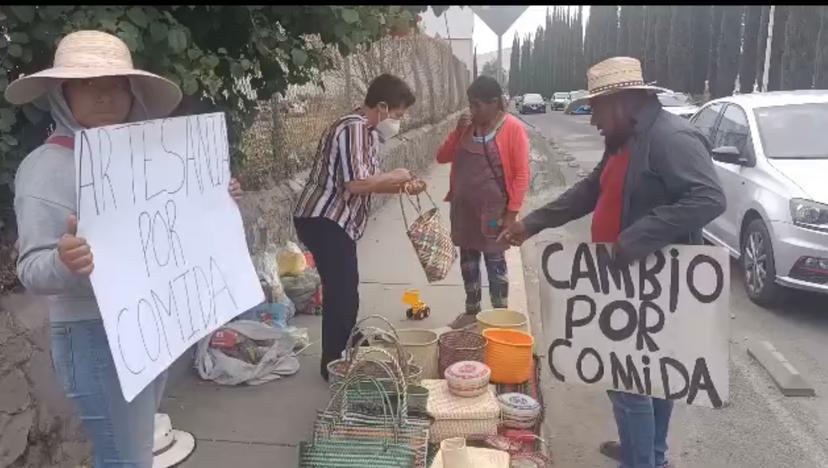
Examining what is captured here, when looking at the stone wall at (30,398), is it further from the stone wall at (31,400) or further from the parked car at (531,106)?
the parked car at (531,106)

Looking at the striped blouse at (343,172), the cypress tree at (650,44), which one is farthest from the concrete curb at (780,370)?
the cypress tree at (650,44)

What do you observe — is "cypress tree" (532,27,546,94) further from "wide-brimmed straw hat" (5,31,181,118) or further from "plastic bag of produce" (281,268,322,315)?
"wide-brimmed straw hat" (5,31,181,118)

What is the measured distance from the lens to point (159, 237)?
2.31 metres

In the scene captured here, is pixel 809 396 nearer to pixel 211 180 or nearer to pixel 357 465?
pixel 357 465

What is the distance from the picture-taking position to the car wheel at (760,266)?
6082 mm

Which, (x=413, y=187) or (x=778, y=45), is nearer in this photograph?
(x=413, y=187)

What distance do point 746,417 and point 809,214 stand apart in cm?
211

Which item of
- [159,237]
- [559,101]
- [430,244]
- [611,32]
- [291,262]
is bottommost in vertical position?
[291,262]

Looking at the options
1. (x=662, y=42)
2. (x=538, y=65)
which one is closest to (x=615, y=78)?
(x=662, y=42)

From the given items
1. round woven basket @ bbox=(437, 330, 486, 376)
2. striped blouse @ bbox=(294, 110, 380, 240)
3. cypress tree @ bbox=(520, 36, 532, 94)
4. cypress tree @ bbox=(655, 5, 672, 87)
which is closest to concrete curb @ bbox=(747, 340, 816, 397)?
round woven basket @ bbox=(437, 330, 486, 376)

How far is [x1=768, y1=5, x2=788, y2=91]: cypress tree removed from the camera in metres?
23.9

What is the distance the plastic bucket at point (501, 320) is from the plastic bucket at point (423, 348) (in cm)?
33

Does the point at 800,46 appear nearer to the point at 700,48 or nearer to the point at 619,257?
the point at 700,48

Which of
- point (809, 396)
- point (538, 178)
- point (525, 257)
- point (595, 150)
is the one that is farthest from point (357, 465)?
point (595, 150)
